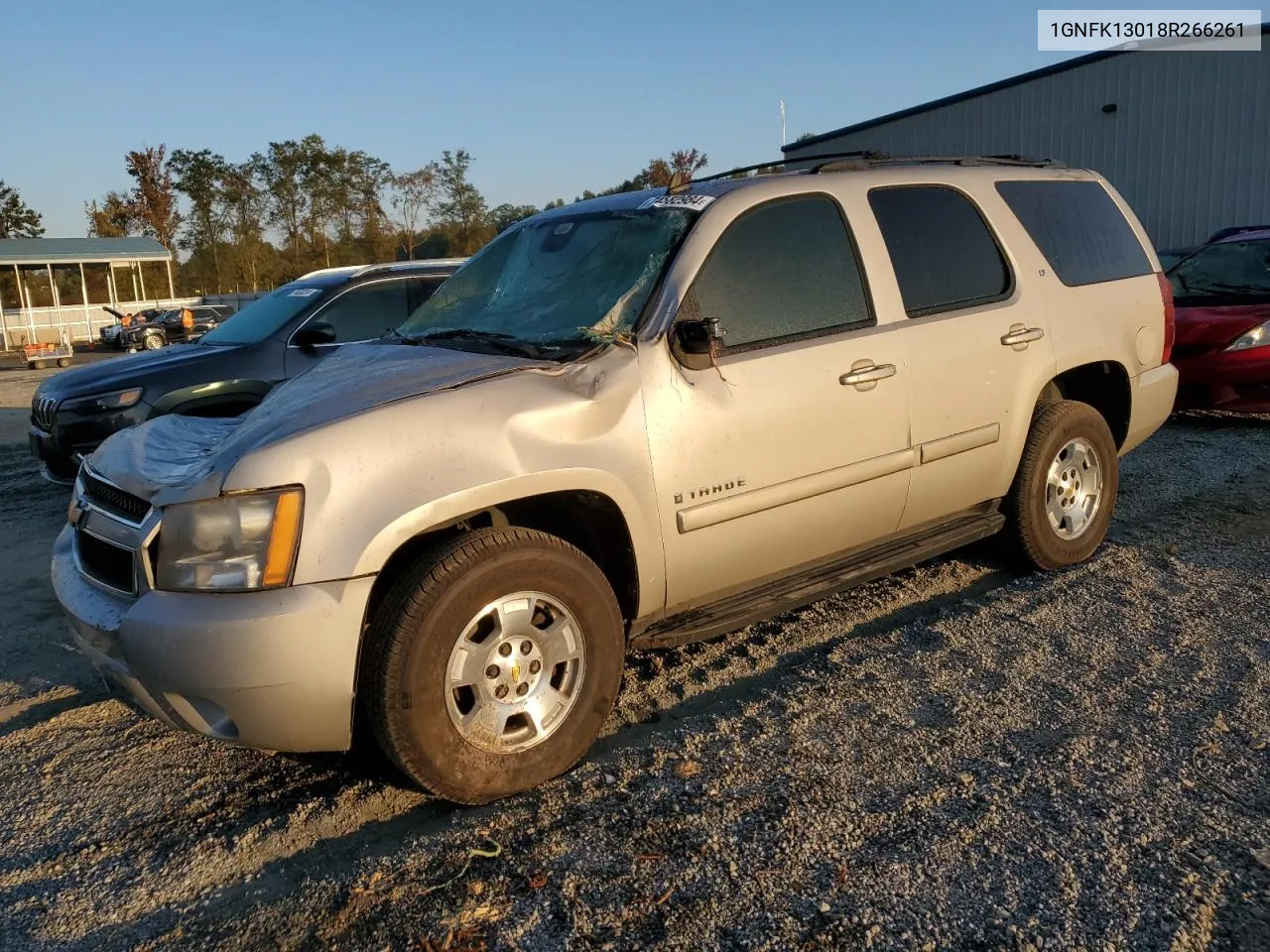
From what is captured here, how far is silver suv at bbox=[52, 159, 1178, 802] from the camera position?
2719 millimetres

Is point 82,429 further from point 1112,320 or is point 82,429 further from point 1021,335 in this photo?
point 1112,320

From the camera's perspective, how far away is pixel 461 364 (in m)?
3.30

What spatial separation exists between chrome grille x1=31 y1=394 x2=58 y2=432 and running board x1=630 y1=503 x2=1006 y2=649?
5.17 meters

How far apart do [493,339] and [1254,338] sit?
681 centimetres

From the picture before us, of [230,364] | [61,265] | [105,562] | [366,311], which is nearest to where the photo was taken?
[105,562]

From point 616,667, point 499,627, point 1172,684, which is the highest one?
point 499,627

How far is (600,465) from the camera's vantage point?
311 cm

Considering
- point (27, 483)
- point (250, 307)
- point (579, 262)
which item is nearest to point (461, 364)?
point (579, 262)

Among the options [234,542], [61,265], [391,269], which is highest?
[61,265]

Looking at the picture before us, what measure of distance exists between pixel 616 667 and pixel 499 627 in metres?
0.46

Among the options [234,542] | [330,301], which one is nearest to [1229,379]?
[330,301]

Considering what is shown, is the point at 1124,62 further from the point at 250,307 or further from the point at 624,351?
the point at 624,351

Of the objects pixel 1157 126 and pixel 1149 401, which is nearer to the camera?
pixel 1149 401

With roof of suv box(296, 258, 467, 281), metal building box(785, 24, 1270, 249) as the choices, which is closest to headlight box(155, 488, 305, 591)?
roof of suv box(296, 258, 467, 281)
